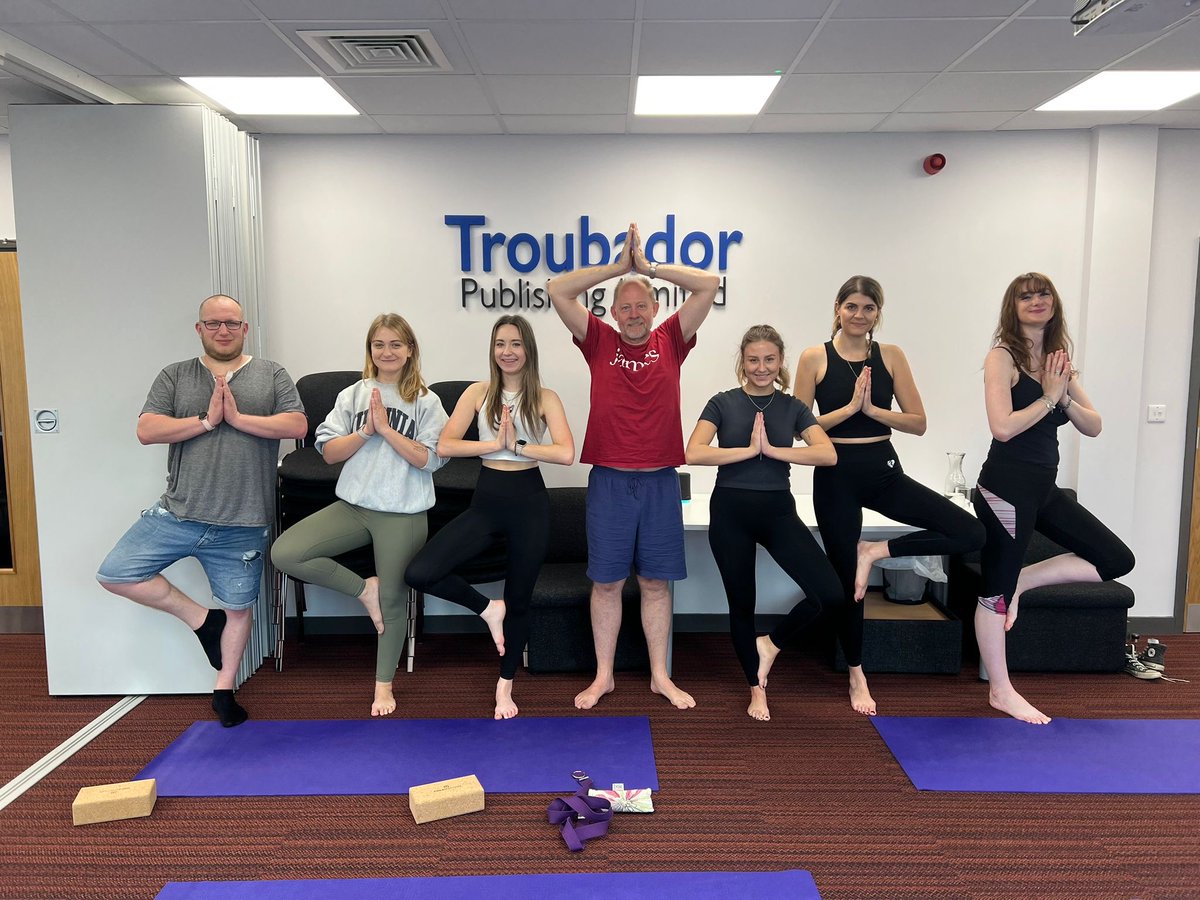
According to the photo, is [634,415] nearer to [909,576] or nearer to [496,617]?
[496,617]

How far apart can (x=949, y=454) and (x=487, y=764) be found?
10.6 ft

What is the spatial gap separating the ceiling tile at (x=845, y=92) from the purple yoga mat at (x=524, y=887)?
11.1 ft

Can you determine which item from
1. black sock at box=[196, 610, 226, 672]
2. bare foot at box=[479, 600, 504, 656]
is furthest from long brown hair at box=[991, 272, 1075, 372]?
black sock at box=[196, 610, 226, 672]

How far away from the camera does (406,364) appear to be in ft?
12.1

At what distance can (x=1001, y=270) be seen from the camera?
488 cm

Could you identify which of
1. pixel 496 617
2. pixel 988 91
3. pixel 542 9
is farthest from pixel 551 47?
pixel 496 617

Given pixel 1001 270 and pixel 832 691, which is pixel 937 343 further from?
pixel 832 691

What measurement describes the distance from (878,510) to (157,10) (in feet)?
11.8

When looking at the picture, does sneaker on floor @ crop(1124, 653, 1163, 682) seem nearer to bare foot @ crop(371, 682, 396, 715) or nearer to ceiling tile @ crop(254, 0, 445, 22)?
bare foot @ crop(371, 682, 396, 715)

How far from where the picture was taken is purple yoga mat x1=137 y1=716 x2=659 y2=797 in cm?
307

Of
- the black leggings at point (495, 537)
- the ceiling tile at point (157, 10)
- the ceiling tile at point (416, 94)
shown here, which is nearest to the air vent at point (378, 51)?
A: the ceiling tile at point (416, 94)

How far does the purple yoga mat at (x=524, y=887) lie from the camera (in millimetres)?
2434

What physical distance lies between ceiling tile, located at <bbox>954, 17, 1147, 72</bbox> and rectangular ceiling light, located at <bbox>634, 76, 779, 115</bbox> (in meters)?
0.93

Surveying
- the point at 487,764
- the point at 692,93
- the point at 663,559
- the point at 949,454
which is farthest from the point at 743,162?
the point at 487,764
